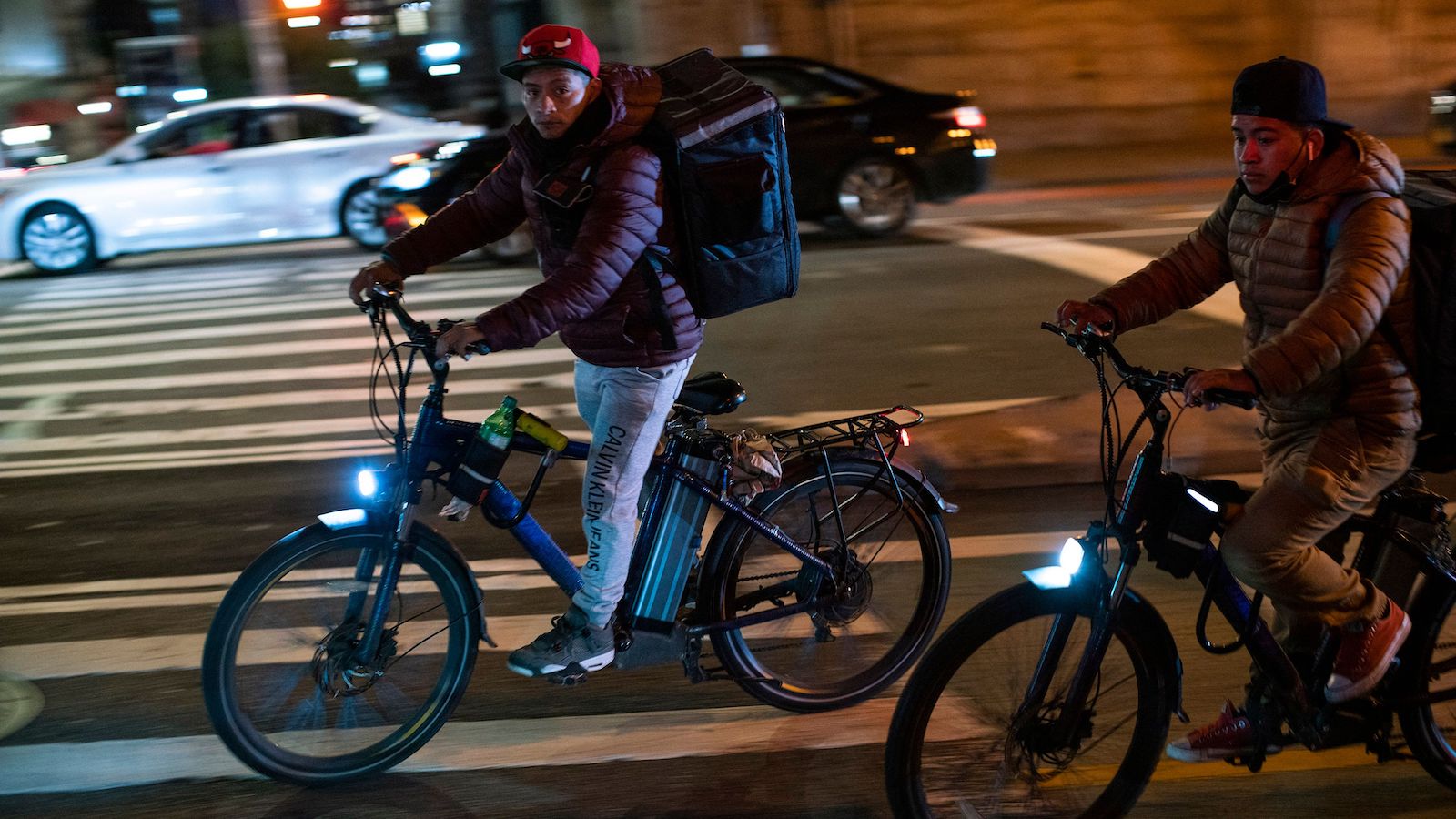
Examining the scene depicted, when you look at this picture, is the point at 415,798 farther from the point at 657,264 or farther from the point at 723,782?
the point at 657,264

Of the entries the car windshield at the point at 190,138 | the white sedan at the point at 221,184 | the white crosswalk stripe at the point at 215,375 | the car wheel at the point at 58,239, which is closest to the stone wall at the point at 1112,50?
the white sedan at the point at 221,184

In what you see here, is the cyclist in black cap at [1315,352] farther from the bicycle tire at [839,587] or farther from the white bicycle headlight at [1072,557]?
the bicycle tire at [839,587]

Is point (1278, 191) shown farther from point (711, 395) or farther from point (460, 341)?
point (460, 341)

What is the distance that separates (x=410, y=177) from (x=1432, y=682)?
10.7 m

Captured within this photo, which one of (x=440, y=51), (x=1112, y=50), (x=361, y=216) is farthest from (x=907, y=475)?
(x=440, y=51)

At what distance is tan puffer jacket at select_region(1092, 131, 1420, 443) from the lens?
9.37 feet

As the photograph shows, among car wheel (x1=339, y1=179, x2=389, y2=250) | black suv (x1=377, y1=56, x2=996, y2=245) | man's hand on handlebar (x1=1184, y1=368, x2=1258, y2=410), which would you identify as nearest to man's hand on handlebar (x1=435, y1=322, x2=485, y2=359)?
man's hand on handlebar (x1=1184, y1=368, x2=1258, y2=410)

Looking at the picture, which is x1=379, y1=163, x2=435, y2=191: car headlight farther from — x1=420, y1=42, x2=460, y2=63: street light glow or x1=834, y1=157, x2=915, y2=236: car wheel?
x1=420, y1=42, x2=460, y2=63: street light glow

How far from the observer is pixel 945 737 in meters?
3.12

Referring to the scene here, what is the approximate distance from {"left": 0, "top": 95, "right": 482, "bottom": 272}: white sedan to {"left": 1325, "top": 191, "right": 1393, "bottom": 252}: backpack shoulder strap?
37.1ft

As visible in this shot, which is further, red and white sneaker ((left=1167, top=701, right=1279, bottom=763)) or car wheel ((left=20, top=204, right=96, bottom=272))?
car wheel ((left=20, top=204, right=96, bottom=272))

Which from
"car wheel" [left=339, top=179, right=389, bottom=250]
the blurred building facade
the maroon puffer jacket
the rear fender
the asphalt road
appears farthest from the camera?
the blurred building facade

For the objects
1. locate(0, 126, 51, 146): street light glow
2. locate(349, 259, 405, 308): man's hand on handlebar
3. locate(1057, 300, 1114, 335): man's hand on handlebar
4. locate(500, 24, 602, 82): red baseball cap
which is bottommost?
locate(0, 126, 51, 146): street light glow

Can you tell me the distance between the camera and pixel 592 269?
3.29 meters
